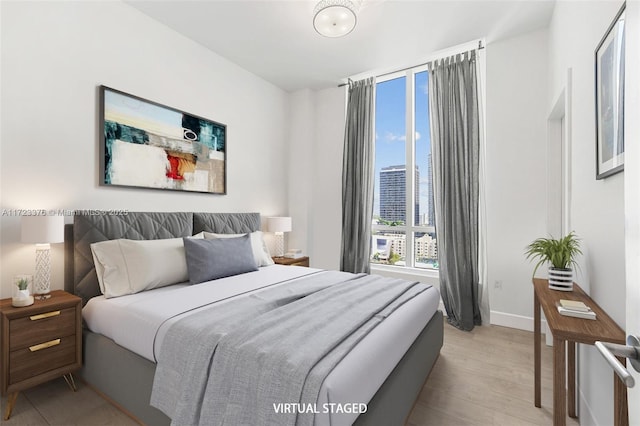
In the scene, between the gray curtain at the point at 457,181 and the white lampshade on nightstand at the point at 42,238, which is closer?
the white lampshade on nightstand at the point at 42,238

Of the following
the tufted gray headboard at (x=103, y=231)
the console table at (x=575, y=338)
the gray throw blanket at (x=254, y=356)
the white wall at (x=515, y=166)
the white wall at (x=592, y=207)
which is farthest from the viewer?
the white wall at (x=515, y=166)

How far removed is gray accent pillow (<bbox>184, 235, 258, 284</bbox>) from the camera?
2510 millimetres

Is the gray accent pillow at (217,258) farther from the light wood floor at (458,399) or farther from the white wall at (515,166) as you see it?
the white wall at (515,166)

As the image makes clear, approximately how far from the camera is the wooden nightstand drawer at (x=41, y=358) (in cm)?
175

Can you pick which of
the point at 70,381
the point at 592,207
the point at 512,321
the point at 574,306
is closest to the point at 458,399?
the point at 574,306

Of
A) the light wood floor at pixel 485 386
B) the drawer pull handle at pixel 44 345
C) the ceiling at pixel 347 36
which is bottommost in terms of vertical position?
the light wood floor at pixel 485 386

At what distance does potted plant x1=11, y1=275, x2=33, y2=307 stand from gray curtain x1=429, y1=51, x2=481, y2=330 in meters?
3.62

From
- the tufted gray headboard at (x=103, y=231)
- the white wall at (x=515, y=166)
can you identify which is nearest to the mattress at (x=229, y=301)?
the tufted gray headboard at (x=103, y=231)

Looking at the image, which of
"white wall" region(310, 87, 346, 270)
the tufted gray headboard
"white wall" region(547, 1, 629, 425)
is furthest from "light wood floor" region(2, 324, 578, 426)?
"white wall" region(310, 87, 346, 270)

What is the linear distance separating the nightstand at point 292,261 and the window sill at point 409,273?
0.95 meters

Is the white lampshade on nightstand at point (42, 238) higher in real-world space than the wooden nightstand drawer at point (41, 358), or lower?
higher

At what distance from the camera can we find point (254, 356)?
124 centimetres

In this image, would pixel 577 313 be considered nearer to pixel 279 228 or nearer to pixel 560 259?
pixel 560 259

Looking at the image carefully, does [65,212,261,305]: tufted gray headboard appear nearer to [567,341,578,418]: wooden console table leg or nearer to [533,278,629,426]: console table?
[533,278,629,426]: console table
